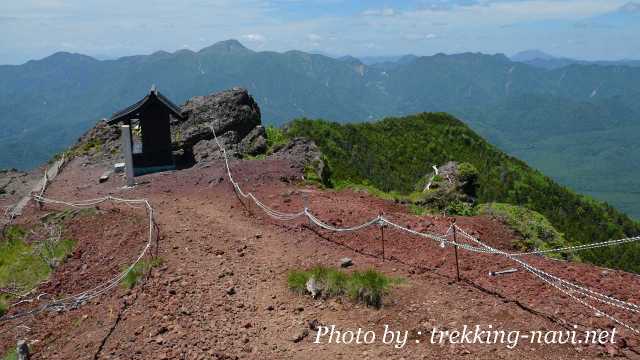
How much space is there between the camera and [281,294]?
11.2m

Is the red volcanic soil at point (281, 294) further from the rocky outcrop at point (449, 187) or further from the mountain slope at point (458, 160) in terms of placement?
the mountain slope at point (458, 160)

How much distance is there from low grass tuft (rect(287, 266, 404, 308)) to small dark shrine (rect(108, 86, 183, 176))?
50.7 feet

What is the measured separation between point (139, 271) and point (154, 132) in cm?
1329

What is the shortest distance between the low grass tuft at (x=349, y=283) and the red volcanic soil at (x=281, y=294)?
20 centimetres

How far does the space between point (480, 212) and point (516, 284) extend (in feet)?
21.1

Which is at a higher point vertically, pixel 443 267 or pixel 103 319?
pixel 443 267

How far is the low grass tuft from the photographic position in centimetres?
1039

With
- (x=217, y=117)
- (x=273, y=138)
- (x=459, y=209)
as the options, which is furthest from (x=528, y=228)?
(x=217, y=117)

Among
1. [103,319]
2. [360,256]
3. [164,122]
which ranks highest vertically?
[164,122]

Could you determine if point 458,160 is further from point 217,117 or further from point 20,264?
point 20,264

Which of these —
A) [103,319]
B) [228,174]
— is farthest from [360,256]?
[228,174]

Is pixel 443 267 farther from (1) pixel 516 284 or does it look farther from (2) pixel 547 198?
(2) pixel 547 198

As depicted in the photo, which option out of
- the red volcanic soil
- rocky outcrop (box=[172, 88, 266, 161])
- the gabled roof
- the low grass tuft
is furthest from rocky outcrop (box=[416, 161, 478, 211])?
→ the gabled roof

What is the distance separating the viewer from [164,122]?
82.7 ft
